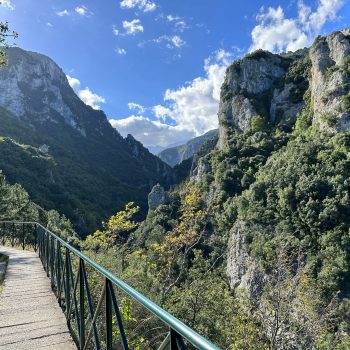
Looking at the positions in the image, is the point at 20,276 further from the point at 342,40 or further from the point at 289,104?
the point at 289,104

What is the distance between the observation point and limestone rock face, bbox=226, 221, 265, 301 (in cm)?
4890

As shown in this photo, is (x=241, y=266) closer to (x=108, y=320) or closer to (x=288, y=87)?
(x=108, y=320)

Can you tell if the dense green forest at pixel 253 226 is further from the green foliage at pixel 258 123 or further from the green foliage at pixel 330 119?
the green foliage at pixel 330 119

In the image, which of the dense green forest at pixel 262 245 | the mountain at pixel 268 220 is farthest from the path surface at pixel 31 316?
the mountain at pixel 268 220

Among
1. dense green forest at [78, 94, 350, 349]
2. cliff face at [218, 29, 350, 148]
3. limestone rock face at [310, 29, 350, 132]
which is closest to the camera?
dense green forest at [78, 94, 350, 349]

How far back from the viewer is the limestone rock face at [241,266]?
4890 cm

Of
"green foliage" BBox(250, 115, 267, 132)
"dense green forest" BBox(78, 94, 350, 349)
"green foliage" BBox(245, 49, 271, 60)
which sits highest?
"green foliage" BBox(245, 49, 271, 60)

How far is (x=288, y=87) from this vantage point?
97.1 metres

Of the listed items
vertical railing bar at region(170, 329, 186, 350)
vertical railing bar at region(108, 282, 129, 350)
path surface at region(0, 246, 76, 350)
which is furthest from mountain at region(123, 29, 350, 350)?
vertical railing bar at region(170, 329, 186, 350)

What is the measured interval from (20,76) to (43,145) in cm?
6970

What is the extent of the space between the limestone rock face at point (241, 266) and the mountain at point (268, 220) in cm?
21

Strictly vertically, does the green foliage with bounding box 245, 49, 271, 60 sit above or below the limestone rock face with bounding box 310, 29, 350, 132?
above

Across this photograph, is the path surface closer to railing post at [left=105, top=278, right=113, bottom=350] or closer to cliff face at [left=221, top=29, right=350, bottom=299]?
railing post at [left=105, top=278, right=113, bottom=350]

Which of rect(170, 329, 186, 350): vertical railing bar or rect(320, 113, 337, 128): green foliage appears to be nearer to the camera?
rect(170, 329, 186, 350): vertical railing bar
